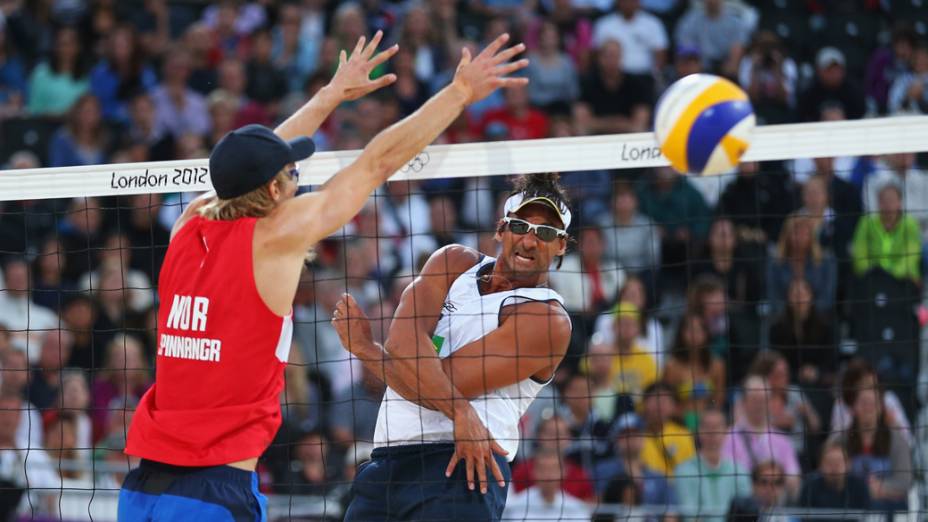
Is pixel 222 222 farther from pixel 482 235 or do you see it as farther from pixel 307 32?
pixel 307 32

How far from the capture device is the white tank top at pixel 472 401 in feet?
18.5

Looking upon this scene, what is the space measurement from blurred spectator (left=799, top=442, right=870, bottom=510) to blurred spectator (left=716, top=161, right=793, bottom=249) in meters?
2.09

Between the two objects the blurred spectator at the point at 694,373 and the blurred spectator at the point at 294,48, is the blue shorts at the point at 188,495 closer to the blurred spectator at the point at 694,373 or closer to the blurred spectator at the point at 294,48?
the blurred spectator at the point at 694,373

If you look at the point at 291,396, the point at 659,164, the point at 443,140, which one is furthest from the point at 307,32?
the point at 659,164

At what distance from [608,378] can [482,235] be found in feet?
5.16

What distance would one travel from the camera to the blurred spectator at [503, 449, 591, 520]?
29.8ft

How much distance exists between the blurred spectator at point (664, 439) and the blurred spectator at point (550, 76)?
3.69 m

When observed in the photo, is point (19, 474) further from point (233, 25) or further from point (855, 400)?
point (855, 400)

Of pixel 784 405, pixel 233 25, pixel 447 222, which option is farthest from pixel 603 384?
pixel 233 25

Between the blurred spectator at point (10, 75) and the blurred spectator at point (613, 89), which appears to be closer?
the blurred spectator at point (613, 89)

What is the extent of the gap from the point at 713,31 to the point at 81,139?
20.3ft

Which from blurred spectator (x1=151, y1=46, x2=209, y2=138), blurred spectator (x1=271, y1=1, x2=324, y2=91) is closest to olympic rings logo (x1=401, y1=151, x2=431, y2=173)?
blurred spectator (x1=151, y1=46, x2=209, y2=138)

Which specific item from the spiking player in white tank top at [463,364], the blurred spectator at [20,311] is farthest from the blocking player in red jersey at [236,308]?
the blurred spectator at [20,311]

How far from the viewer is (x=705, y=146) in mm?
5508
